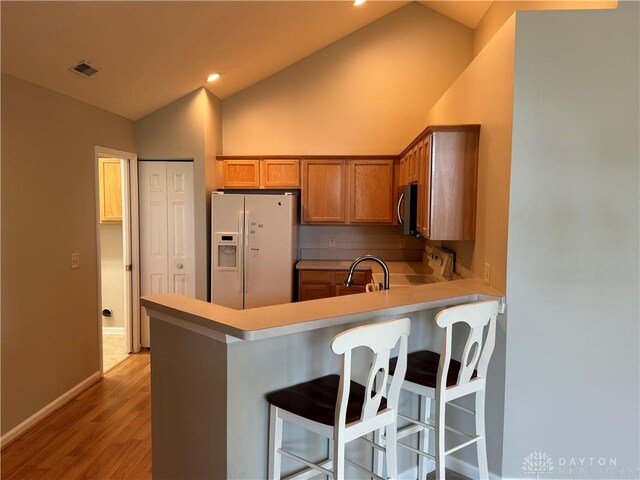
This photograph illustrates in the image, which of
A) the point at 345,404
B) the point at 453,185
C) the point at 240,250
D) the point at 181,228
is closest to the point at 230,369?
the point at 345,404

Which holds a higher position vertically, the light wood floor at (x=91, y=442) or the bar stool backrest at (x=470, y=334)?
the bar stool backrest at (x=470, y=334)

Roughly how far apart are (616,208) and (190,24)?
116 inches

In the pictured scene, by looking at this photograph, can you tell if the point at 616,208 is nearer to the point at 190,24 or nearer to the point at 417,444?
the point at 417,444

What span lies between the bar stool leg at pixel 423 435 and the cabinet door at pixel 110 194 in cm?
413

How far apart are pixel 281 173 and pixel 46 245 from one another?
2.56 metres

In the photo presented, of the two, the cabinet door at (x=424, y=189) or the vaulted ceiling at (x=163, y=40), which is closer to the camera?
the vaulted ceiling at (x=163, y=40)

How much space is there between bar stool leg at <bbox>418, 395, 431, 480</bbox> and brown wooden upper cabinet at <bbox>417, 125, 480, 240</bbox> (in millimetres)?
1055

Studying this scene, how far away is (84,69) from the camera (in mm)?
3139

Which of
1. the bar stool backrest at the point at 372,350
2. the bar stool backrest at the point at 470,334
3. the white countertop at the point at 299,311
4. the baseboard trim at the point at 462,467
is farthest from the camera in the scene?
the baseboard trim at the point at 462,467

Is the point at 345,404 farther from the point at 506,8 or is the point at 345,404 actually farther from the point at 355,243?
the point at 355,243

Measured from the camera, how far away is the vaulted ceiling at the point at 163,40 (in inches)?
101

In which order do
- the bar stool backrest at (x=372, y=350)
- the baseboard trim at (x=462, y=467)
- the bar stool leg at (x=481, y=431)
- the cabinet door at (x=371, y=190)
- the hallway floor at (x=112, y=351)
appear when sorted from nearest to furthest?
the bar stool backrest at (x=372, y=350) → the bar stool leg at (x=481, y=431) → the baseboard trim at (x=462, y=467) → the hallway floor at (x=112, y=351) → the cabinet door at (x=371, y=190)

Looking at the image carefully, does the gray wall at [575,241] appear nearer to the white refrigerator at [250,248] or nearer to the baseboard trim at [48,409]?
the white refrigerator at [250,248]

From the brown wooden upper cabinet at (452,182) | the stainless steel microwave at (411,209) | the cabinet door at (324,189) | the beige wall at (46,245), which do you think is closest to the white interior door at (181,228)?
the beige wall at (46,245)
